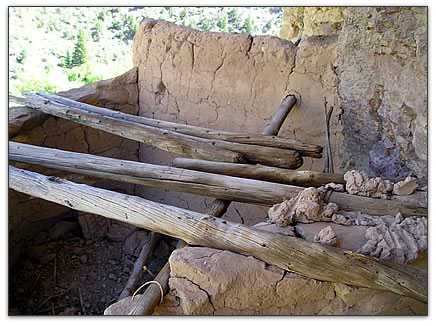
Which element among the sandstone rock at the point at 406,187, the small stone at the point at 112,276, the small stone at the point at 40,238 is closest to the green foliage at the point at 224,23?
the sandstone rock at the point at 406,187

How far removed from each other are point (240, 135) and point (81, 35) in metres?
0.82

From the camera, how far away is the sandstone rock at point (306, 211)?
1497 millimetres

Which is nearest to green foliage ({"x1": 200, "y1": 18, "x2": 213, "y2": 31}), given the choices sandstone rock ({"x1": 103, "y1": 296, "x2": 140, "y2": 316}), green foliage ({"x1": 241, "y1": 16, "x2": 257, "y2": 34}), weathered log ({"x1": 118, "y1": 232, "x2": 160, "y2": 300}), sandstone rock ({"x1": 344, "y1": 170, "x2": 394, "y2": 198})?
green foliage ({"x1": 241, "y1": 16, "x2": 257, "y2": 34})

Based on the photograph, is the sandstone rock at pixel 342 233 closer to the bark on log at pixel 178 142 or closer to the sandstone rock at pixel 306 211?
the sandstone rock at pixel 306 211

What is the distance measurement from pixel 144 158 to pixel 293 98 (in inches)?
46.5

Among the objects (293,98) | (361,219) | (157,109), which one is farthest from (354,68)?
(157,109)

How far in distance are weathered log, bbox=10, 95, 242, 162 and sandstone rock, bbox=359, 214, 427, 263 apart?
0.81 meters

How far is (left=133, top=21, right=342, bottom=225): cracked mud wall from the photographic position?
2463 mm

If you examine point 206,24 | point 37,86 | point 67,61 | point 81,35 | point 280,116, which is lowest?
point 280,116

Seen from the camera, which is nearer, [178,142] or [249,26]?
[178,142]

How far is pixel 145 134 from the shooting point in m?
2.37

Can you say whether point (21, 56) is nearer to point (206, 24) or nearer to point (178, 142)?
point (178, 142)

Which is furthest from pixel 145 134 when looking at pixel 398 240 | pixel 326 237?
A: pixel 398 240
